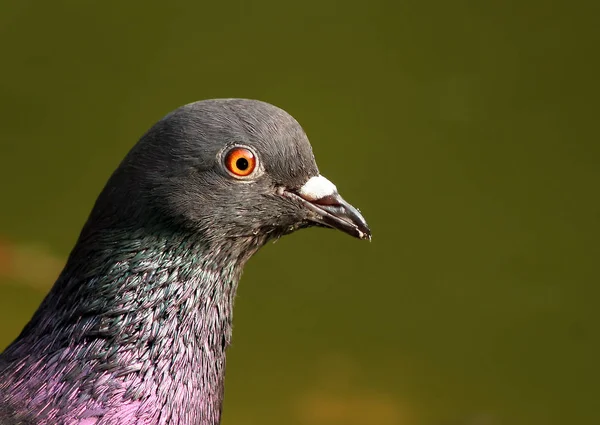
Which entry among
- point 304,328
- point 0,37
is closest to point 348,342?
point 304,328

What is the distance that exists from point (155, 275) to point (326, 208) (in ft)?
2.19

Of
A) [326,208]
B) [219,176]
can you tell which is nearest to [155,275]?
[219,176]

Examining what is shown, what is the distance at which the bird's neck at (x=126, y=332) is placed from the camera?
3307 millimetres

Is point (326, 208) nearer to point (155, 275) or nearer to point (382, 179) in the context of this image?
point (155, 275)

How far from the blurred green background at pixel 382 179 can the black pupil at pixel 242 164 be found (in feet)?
10.8

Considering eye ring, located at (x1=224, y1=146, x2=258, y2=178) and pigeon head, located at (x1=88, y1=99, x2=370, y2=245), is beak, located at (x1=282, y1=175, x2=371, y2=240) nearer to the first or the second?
pigeon head, located at (x1=88, y1=99, x2=370, y2=245)

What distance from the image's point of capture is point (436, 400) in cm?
648

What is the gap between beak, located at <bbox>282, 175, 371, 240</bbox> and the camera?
3.58 meters

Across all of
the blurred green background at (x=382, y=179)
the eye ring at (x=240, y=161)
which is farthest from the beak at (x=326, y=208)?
the blurred green background at (x=382, y=179)

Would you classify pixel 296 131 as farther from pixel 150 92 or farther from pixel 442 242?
pixel 150 92

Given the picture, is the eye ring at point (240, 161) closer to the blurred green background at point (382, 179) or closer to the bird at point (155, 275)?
the bird at point (155, 275)

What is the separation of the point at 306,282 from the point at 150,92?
7.06ft

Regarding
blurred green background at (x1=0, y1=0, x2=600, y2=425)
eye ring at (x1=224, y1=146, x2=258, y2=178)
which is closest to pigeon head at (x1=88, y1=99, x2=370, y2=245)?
eye ring at (x1=224, y1=146, x2=258, y2=178)

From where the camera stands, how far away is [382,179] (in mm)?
7227
